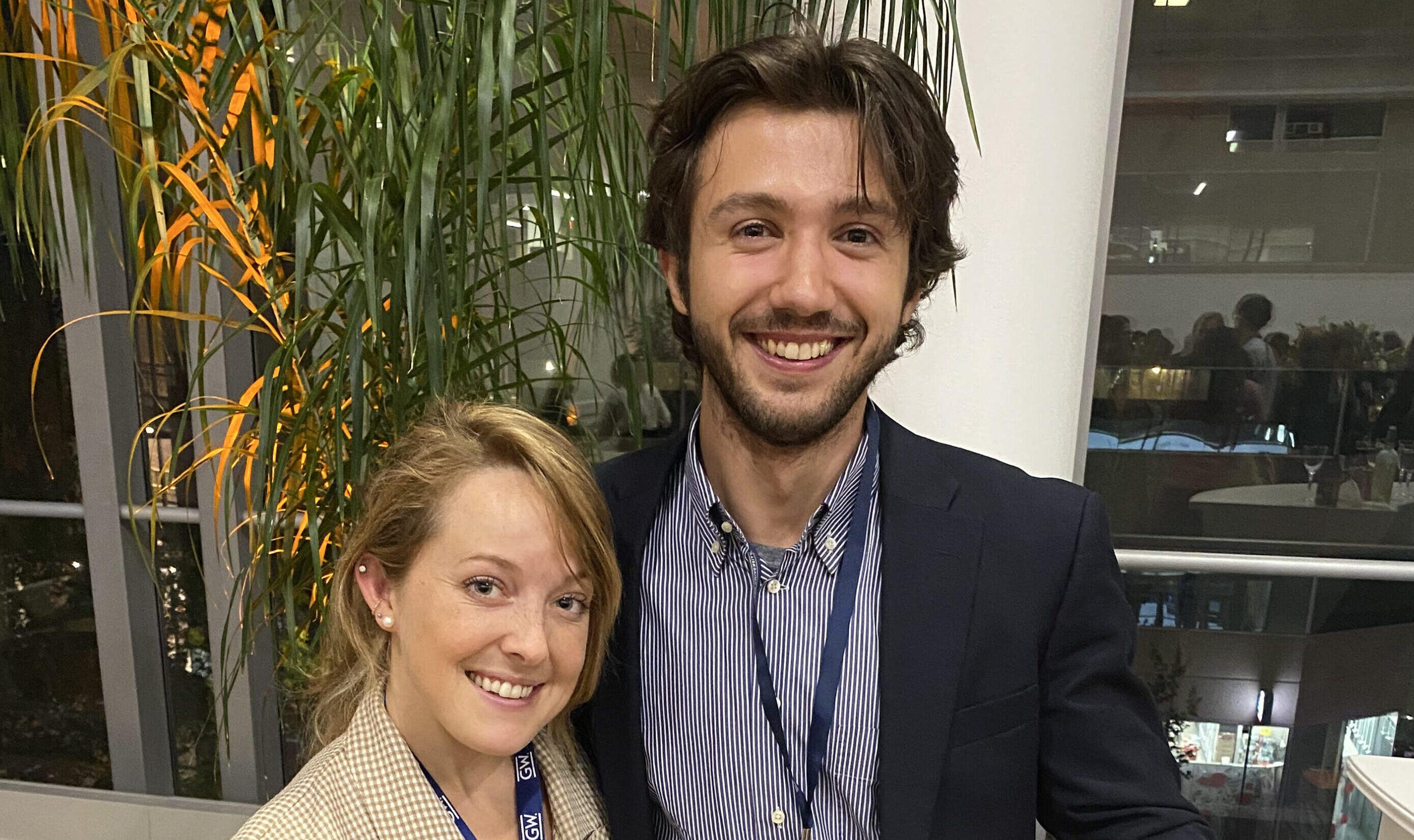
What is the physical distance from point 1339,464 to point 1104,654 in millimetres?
1902

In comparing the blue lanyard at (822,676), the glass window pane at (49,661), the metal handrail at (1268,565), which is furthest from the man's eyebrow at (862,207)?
the glass window pane at (49,661)

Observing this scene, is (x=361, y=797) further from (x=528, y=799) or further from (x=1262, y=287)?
(x=1262, y=287)

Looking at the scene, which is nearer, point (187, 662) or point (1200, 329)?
point (1200, 329)

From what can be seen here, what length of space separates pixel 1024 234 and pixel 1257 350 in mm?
1109

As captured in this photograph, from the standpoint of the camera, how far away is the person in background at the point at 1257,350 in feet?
7.57

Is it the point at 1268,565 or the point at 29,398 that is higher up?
the point at 29,398

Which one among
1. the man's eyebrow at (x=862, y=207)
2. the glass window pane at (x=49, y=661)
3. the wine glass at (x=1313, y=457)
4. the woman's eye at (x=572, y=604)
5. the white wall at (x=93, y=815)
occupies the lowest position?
the white wall at (x=93, y=815)

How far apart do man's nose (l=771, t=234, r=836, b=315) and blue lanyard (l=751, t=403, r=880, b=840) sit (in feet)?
0.96

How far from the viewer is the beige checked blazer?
873mm

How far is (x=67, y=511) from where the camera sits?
8.89 ft

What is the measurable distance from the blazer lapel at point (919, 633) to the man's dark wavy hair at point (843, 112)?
23 centimetres

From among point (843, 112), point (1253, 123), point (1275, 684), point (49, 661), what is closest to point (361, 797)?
point (843, 112)

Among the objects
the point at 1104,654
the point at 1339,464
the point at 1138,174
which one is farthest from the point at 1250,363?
the point at 1104,654

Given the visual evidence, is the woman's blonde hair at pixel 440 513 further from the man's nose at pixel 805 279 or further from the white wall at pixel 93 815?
the white wall at pixel 93 815
